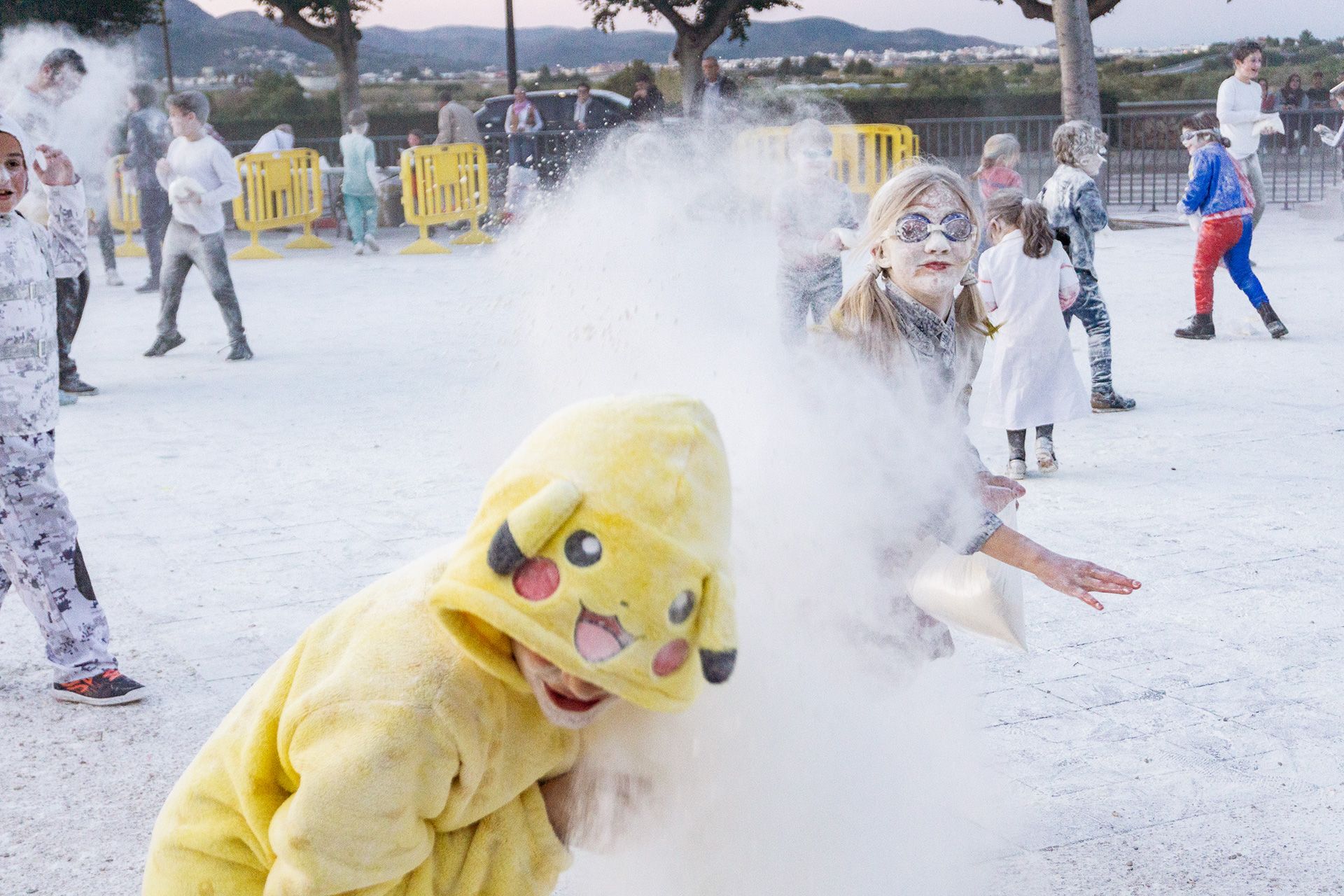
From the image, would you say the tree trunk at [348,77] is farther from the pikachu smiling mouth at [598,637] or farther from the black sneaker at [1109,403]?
the pikachu smiling mouth at [598,637]

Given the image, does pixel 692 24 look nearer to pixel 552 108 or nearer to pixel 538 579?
pixel 552 108

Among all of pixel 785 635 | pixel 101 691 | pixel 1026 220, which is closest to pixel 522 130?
pixel 1026 220

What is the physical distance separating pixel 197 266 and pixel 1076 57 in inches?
421

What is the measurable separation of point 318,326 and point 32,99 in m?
3.31

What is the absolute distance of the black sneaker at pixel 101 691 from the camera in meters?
3.88

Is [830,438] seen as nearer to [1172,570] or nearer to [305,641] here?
[305,641]

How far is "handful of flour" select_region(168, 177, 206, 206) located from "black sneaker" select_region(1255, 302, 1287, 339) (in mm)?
7444

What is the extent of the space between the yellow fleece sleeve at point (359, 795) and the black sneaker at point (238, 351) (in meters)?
8.52

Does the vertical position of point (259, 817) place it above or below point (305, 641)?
below

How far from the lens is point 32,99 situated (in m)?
8.07

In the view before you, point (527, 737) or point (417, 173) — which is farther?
point (417, 173)

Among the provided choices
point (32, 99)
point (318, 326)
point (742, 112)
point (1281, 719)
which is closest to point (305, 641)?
point (1281, 719)

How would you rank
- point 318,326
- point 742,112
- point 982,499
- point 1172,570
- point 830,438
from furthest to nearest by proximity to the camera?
1. point 742,112
2. point 318,326
3. point 1172,570
4. point 982,499
5. point 830,438

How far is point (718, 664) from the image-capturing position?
4.76 ft
